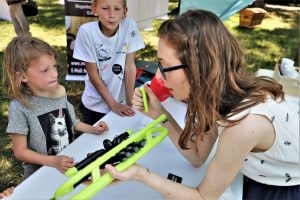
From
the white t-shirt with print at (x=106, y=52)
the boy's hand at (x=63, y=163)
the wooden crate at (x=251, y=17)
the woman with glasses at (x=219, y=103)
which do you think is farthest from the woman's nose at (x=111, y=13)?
the wooden crate at (x=251, y=17)

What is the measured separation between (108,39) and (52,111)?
68 cm

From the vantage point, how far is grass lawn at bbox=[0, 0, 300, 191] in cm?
377

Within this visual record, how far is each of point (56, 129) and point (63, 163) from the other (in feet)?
0.76

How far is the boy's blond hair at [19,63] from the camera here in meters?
1.26

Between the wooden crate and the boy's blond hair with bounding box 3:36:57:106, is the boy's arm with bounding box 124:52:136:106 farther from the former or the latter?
the wooden crate

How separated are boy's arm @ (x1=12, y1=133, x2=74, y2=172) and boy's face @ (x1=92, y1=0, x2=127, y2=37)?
817 mm

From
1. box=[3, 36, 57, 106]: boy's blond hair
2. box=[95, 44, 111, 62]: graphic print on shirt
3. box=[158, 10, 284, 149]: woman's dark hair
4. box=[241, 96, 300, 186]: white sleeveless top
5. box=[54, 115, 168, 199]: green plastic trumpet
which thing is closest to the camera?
box=[54, 115, 168, 199]: green plastic trumpet

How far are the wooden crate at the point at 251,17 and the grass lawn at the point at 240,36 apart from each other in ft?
0.36

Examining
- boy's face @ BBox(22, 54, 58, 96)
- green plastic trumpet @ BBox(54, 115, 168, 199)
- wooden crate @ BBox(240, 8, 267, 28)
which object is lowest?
wooden crate @ BBox(240, 8, 267, 28)

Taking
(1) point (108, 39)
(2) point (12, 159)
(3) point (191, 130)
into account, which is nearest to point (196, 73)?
(3) point (191, 130)

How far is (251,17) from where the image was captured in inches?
208

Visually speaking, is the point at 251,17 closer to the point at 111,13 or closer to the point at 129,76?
the point at 129,76

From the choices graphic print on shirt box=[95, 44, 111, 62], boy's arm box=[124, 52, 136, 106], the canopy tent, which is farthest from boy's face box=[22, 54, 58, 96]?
the canopy tent

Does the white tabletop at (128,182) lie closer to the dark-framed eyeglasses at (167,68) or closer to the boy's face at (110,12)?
the dark-framed eyeglasses at (167,68)
